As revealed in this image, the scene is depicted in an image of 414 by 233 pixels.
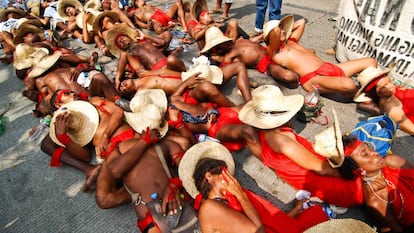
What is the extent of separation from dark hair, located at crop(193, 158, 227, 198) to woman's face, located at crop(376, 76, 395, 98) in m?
2.08

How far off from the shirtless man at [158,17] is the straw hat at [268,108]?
317 cm

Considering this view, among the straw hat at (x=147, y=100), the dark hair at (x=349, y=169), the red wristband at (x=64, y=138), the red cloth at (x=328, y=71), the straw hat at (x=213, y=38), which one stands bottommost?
the red wristband at (x=64, y=138)

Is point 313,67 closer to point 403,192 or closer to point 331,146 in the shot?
point 331,146

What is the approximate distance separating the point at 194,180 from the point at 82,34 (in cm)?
460

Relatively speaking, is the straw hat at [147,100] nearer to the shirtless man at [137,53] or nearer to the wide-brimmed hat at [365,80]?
the shirtless man at [137,53]

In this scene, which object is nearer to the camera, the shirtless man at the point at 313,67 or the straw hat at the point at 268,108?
the straw hat at the point at 268,108

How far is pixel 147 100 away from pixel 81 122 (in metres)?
0.70

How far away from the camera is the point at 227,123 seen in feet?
8.98

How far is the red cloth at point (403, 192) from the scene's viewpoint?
6.57ft

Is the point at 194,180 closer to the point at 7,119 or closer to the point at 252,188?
the point at 252,188

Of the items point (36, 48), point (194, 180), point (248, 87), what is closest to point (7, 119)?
point (36, 48)


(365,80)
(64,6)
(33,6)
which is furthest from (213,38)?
(33,6)

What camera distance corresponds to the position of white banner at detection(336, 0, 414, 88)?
3.03 meters

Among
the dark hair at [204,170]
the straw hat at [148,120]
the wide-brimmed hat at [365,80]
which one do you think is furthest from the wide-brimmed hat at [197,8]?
the dark hair at [204,170]
